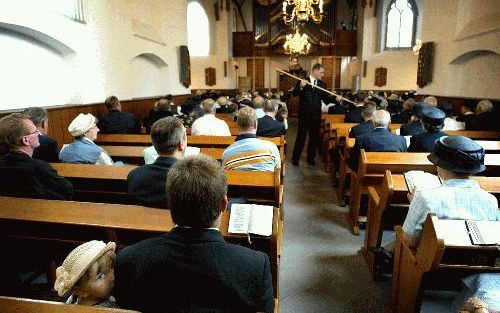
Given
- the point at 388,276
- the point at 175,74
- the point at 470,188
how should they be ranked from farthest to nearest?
1. the point at 175,74
2. the point at 388,276
3. the point at 470,188

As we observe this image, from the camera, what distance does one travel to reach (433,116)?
11.4ft

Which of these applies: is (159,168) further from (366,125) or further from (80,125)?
(366,125)

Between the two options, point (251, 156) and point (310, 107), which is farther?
point (310, 107)

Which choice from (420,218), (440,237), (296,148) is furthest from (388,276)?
(296,148)

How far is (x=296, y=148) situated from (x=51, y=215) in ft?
17.7

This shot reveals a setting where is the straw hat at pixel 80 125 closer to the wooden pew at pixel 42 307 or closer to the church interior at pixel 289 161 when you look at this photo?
the church interior at pixel 289 161

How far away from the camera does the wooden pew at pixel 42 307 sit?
1029mm

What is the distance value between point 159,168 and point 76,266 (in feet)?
3.26

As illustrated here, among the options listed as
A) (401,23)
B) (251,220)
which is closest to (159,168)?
(251,220)

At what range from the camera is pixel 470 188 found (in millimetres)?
1943

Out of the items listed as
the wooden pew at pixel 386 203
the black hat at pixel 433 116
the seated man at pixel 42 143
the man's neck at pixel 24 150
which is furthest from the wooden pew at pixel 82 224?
the black hat at pixel 433 116

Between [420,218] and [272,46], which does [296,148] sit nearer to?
[420,218]

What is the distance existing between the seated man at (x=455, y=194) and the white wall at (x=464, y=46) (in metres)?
7.12

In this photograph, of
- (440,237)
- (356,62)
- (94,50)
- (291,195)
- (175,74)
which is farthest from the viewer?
(356,62)
